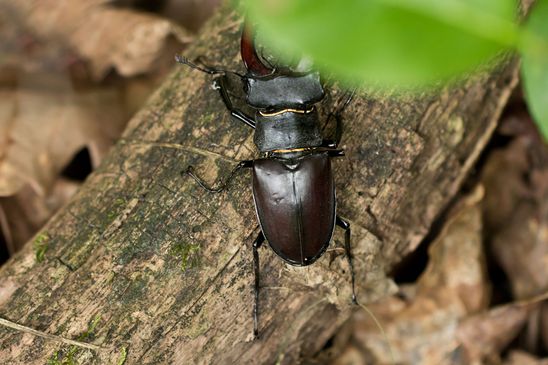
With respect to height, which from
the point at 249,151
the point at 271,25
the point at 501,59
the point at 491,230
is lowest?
the point at 491,230

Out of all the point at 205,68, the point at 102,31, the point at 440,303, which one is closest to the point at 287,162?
the point at 205,68

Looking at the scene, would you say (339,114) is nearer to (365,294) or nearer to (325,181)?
(325,181)

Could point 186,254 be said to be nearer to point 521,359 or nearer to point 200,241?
point 200,241

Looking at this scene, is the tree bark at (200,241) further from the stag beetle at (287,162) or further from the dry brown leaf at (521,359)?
the dry brown leaf at (521,359)

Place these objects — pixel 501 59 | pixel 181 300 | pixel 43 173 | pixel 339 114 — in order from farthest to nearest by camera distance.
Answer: pixel 43 173
pixel 501 59
pixel 339 114
pixel 181 300

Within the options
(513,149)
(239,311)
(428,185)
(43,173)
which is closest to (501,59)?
(428,185)

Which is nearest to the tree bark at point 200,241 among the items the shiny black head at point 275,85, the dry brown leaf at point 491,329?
the shiny black head at point 275,85
